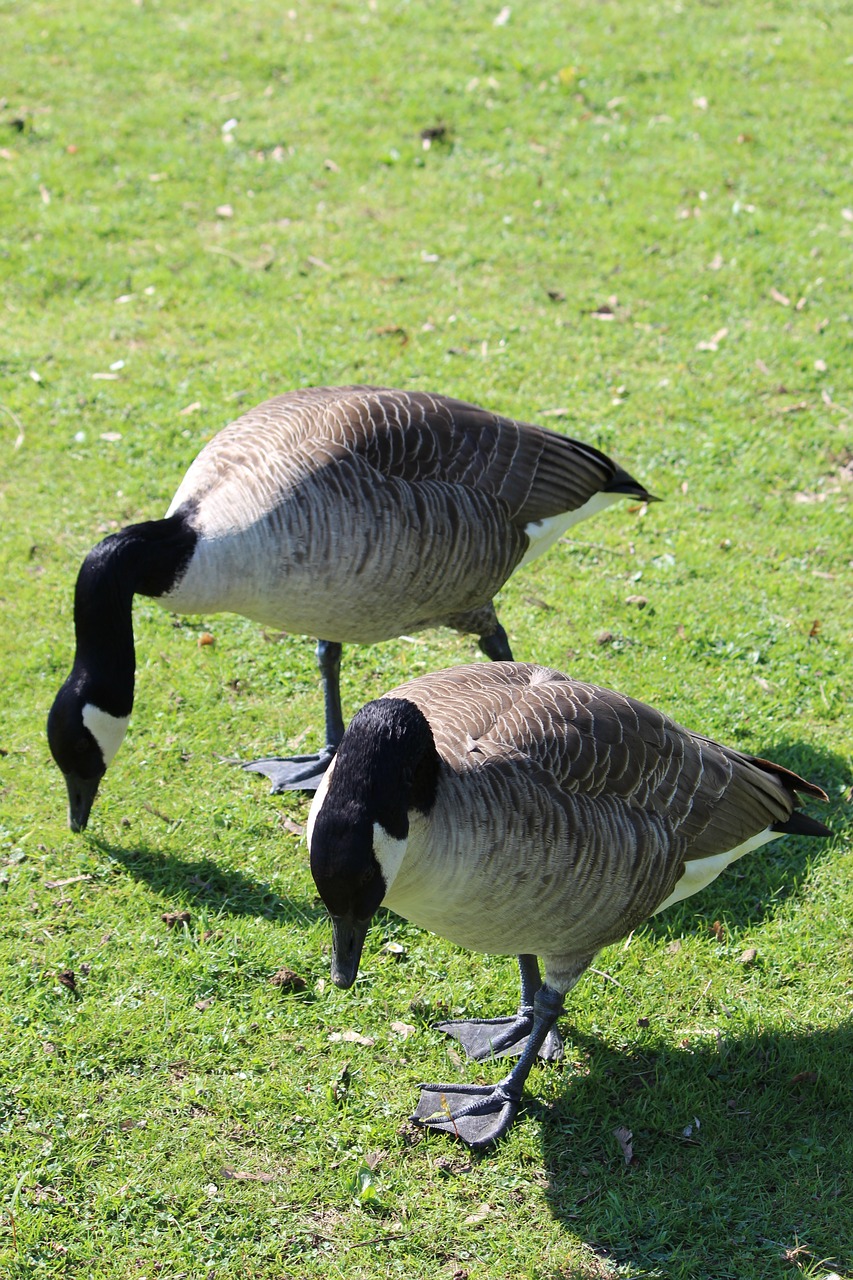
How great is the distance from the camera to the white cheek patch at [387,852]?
3.36 meters

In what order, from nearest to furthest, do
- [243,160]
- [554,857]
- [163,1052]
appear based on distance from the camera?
1. [554,857]
2. [163,1052]
3. [243,160]

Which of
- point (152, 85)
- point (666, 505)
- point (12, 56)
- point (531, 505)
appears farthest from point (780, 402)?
point (12, 56)

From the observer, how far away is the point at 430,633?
6688mm

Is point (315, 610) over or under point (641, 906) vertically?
over

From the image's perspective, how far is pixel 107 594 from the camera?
191 inches

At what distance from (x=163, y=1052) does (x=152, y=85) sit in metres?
10.1

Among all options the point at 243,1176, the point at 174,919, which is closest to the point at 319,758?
the point at 174,919

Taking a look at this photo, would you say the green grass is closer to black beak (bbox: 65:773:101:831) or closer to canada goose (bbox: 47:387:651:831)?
black beak (bbox: 65:773:101:831)

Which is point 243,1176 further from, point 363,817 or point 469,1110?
point 363,817

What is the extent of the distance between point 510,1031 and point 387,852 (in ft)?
5.06

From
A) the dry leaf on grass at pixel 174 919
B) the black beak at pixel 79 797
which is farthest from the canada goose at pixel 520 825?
the black beak at pixel 79 797

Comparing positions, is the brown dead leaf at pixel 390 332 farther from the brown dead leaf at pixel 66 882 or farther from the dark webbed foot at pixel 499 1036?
the dark webbed foot at pixel 499 1036

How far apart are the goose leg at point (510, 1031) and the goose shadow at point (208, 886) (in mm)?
796

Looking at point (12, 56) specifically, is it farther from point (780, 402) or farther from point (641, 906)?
point (641, 906)
